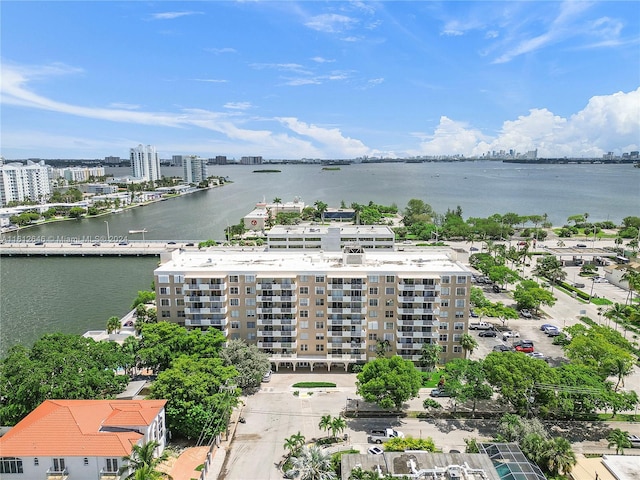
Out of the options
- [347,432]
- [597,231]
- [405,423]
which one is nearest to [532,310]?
[405,423]

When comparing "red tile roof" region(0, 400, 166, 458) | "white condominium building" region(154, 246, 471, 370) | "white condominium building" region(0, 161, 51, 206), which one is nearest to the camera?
"red tile roof" region(0, 400, 166, 458)

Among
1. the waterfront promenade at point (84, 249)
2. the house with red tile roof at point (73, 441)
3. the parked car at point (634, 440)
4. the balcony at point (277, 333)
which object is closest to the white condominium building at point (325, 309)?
the balcony at point (277, 333)

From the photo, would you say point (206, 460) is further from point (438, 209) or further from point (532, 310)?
point (438, 209)

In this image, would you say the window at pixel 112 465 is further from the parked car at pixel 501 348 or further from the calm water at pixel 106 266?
the parked car at pixel 501 348

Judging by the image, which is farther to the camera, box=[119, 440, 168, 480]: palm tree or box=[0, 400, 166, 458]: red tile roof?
box=[0, 400, 166, 458]: red tile roof

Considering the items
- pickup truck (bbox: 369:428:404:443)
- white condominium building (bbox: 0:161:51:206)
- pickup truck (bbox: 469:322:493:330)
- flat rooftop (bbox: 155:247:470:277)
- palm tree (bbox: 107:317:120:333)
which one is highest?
white condominium building (bbox: 0:161:51:206)

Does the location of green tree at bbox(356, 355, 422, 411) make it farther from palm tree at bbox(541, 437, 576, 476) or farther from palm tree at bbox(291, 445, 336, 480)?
palm tree at bbox(541, 437, 576, 476)

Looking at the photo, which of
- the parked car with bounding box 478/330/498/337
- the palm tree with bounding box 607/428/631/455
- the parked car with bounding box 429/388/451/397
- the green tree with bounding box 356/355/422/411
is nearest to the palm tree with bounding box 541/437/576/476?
the palm tree with bounding box 607/428/631/455
